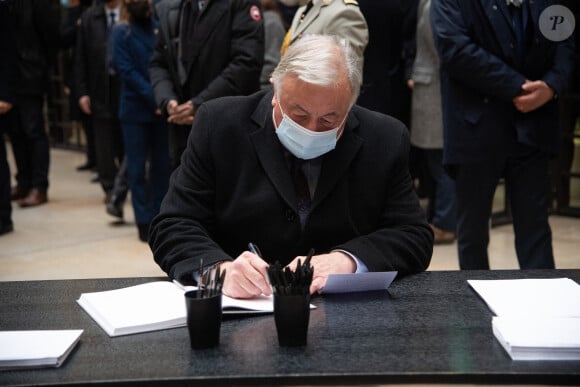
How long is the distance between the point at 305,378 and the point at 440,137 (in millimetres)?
3836

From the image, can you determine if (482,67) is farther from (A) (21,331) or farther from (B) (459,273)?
(A) (21,331)

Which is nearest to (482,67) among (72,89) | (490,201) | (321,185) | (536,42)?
(536,42)

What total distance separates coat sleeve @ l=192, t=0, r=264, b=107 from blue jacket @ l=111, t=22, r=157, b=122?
87 cm

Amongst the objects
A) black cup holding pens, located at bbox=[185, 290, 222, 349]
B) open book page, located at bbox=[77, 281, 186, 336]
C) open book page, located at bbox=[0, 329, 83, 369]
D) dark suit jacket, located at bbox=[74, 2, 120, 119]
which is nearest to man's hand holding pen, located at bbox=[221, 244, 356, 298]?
open book page, located at bbox=[77, 281, 186, 336]

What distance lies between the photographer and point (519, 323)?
162 centimetres

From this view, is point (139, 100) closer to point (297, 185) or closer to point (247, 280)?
point (297, 185)

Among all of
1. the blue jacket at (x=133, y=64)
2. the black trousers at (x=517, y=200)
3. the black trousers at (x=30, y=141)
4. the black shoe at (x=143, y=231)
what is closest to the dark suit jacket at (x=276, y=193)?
the black trousers at (x=517, y=200)

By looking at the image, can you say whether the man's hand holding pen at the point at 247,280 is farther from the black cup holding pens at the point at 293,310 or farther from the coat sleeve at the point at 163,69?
the coat sleeve at the point at 163,69

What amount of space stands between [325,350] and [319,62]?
30.1 inches

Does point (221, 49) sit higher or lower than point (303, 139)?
lower

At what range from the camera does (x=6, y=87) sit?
18.5 ft

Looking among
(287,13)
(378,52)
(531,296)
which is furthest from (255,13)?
(531,296)

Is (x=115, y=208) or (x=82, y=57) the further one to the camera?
(x=82, y=57)

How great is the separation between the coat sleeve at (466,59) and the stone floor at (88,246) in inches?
55.6
